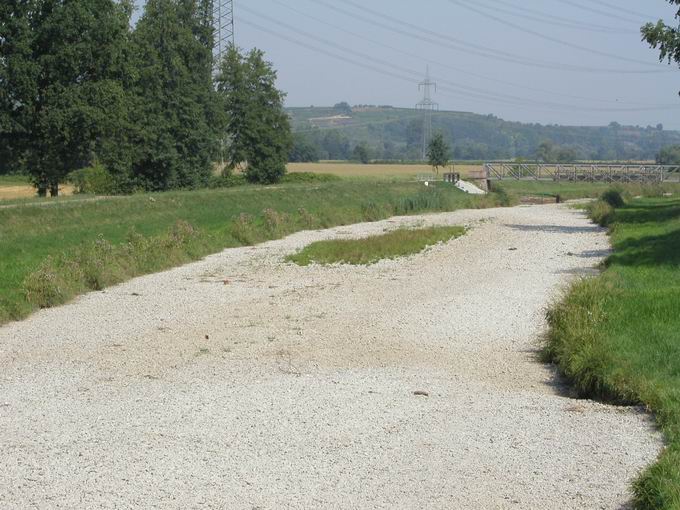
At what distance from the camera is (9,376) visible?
13.6 m

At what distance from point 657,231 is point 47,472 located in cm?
2488

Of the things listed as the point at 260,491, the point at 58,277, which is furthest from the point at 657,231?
the point at 260,491

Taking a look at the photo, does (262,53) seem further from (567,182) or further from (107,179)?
(567,182)

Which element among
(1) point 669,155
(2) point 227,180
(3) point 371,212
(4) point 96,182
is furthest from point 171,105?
(1) point 669,155

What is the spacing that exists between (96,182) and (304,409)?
157ft

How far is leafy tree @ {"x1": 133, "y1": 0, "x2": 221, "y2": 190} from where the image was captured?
55.5 metres

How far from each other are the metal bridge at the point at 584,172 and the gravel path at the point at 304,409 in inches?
2825

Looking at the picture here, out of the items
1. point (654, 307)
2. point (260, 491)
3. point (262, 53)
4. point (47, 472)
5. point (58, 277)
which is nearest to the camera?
point (260, 491)

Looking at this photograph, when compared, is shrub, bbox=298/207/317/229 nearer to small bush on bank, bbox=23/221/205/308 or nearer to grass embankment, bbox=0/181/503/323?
grass embankment, bbox=0/181/503/323

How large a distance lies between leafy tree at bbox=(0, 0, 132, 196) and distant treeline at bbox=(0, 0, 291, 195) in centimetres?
5

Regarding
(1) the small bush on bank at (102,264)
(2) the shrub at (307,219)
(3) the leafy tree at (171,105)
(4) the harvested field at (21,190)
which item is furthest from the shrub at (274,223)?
(4) the harvested field at (21,190)

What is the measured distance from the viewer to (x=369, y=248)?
2981 centimetres

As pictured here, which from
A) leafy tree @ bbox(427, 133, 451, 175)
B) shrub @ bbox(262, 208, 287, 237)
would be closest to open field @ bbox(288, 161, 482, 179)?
leafy tree @ bbox(427, 133, 451, 175)

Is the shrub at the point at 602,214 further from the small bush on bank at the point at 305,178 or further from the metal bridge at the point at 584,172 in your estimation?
the metal bridge at the point at 584,172
